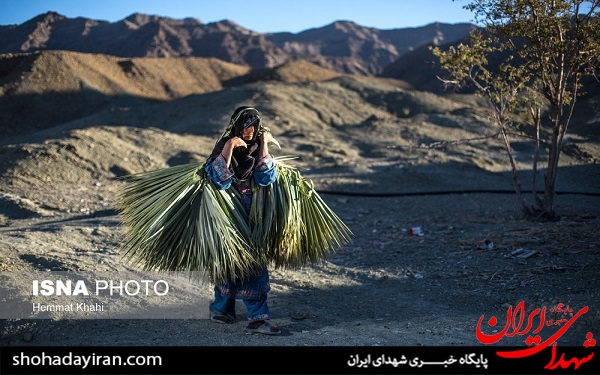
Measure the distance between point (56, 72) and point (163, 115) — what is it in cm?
778

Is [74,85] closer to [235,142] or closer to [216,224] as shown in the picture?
[235,142]

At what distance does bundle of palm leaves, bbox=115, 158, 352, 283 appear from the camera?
3914mm

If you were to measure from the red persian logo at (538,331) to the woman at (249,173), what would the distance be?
1580mm

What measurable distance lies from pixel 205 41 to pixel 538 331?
48.9 metres

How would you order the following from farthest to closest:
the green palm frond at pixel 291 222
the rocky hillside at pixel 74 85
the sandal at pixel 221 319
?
the rocky hillside at pixel 74 85, the sandal at pixel 221 319, the green palm frond at pixel 291 222

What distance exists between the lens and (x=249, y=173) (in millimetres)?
→ 4195

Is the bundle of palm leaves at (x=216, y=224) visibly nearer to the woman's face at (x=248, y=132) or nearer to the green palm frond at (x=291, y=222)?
the green palm frond at (x=291, y=222)

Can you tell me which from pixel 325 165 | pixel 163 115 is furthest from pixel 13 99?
pixel 325 165

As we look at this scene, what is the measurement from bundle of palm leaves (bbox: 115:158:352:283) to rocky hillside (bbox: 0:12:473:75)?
22.0 metres

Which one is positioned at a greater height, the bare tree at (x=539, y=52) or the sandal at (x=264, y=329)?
the bare tree at (x=539, y=52)

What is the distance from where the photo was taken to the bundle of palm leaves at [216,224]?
12.8 feet

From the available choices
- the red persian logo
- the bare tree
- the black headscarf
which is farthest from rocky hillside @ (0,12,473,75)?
the red persian logo

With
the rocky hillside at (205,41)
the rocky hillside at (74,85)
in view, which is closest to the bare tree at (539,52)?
the rocky hillside at (74,85)

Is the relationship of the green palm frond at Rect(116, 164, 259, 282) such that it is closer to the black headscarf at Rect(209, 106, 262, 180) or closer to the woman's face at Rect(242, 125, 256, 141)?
the black headscarf at Rect(209, 106, 262, 180)
